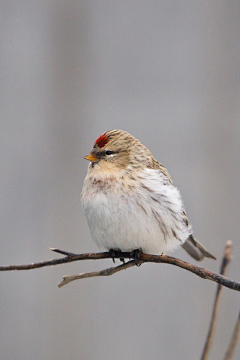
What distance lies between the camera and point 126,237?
1.09 meters

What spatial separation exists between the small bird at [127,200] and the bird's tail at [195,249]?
0.12 meters

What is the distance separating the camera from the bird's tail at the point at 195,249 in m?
1.31

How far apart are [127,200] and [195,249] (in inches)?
14.5

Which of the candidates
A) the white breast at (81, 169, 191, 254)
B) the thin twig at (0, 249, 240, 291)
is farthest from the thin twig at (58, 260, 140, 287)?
the white breast at (81, 169, 191, 254)

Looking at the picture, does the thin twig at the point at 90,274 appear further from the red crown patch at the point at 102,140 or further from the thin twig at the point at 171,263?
the red crown patch at the point at 102,140

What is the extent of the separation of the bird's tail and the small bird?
121 mm

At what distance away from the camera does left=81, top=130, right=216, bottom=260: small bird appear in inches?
43.0

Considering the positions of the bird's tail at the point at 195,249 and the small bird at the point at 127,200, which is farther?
the bird's tail at the point at 195,249

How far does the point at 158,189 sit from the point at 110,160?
0.52 feet

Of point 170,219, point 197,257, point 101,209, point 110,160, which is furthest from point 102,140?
point 197,257

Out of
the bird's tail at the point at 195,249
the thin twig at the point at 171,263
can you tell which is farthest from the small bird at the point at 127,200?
the thin twig at the point at 171,263

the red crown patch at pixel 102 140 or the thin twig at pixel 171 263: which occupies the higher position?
the red crown patch at pixel 102 140

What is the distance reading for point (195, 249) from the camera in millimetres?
1331

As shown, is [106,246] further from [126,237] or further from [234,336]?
[234,336]
